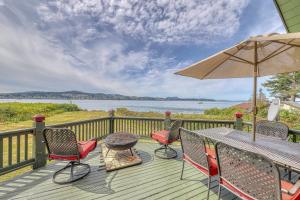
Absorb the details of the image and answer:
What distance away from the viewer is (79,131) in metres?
5.21

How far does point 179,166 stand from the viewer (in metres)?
3.88

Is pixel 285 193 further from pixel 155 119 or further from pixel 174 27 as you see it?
pixel 174 27

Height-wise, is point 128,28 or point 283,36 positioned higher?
point 128,28

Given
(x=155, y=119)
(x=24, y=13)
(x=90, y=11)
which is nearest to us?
(x=155, y=119)

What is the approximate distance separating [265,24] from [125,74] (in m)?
20.2

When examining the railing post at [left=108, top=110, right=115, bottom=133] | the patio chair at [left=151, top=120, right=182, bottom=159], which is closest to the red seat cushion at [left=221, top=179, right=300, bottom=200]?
the patio chair at [left=151, top=120, right=182, bottom=159]

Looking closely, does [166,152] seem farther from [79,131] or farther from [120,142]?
[79,131]

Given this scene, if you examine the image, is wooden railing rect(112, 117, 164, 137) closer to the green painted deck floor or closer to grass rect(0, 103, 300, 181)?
grass rect(0, 103, 300, 181)

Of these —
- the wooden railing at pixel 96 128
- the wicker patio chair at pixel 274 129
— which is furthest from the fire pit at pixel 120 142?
the wicker patio chair at pixel 274 129

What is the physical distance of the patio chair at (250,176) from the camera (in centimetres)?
154

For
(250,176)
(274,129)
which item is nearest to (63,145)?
(250,176)

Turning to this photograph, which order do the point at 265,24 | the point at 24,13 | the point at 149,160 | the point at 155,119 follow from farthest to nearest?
the point at 265,24 → the point at 24,13 → the point at 155,119 → the point at 149,160

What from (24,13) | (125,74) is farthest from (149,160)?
(125,74)

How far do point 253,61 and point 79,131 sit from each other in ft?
15.6
